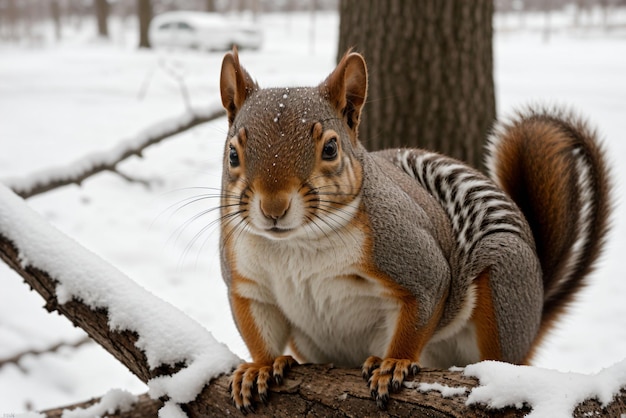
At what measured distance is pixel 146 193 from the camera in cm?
427

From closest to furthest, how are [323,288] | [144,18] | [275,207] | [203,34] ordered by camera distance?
[275,207]
[323,288]
[144,18]
[203,34]

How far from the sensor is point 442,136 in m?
2.37

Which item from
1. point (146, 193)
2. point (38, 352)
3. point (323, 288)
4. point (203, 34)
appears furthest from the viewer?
point (203, 34)

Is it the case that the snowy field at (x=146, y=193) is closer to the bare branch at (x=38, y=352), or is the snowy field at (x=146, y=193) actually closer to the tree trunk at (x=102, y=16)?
the bare branch at (x=38, y=352)

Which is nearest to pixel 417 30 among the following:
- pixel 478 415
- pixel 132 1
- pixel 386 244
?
pixel 386 244

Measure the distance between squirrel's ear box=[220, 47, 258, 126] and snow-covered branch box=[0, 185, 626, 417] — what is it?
45cm

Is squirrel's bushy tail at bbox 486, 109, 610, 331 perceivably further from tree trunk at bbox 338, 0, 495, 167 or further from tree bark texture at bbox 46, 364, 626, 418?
tree bark texture at bbox 46, 364, 626, 418

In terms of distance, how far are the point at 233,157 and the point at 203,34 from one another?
1117cm

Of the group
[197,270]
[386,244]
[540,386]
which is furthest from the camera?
[197,270]

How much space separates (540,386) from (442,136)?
4.76ft

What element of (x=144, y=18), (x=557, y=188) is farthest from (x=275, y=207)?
(x=144, y=18)

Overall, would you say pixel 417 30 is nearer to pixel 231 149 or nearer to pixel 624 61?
pixel 231 149

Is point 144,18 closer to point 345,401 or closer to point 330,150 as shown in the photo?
point 330,150

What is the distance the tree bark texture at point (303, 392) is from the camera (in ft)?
3.54
